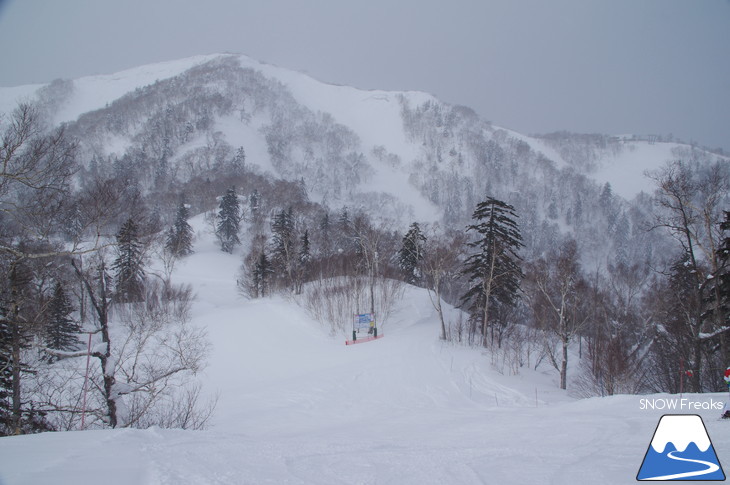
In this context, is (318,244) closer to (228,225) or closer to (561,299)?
(228,225)

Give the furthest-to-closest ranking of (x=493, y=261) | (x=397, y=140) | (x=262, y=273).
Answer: (x=397, y=140)
(x=262, y=273)
(x=493, y=261)

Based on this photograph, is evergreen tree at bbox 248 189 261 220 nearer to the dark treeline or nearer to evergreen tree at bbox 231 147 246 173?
the dark treeline

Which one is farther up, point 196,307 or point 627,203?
point 627,203

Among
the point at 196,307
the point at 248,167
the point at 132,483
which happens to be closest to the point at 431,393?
the point at 132,483

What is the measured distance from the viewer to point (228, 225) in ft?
218

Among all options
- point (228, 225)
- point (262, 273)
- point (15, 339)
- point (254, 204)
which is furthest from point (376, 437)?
point (254, 204)

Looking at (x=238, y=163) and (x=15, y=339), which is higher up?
(x=238, y=163)

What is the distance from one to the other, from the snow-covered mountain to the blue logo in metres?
110

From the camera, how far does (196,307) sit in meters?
40.2

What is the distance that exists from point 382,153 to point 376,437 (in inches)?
6268

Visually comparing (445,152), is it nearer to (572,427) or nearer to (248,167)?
(248,167)

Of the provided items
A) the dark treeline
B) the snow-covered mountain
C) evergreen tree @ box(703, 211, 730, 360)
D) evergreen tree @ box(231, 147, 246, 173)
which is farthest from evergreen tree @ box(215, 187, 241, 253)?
evergreen tree @ box(703, 211, 730, 360)

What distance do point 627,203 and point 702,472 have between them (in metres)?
160

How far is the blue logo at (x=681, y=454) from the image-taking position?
141 inches
